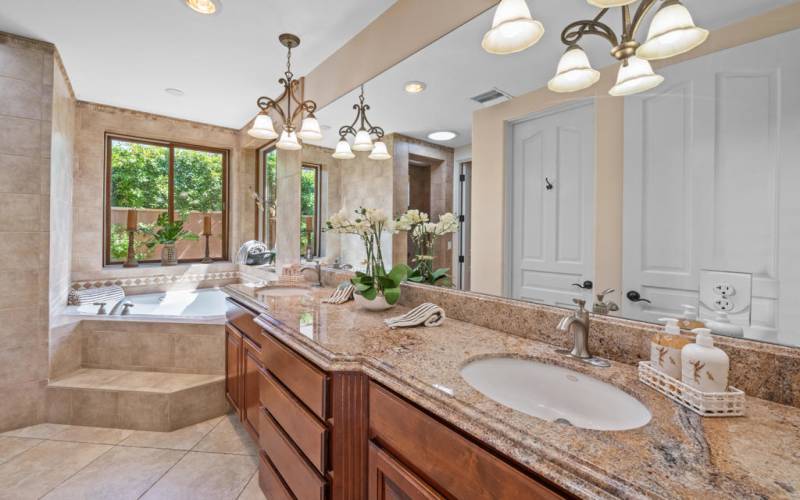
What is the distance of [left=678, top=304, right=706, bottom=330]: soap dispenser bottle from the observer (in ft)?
2.84

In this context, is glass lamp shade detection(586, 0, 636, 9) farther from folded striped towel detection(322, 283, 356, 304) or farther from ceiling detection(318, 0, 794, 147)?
folded striped towel detection(322, 283, 356, 304)

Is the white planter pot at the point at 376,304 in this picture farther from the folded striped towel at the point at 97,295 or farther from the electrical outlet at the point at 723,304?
the folded striped towel at the point at 97,295

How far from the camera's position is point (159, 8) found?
1.85m

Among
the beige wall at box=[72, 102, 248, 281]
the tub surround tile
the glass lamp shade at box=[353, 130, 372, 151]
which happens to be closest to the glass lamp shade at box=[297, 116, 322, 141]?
the glass lamp shade at box=[353, 130, 372, 151]

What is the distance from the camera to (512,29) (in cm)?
114

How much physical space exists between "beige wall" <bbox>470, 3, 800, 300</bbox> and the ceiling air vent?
0.02 m

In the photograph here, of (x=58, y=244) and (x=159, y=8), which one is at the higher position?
(x=159, y=8)

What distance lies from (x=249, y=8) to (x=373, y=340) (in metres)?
1.89

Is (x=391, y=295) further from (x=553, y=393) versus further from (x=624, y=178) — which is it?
(x=624, y=178)

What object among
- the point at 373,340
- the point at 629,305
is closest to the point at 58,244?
the point at 373,340

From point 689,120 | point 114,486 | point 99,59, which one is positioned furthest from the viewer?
point 99,59

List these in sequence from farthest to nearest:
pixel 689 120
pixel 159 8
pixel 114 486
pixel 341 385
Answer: pixel 159 8, pixel 114 486, pixel 341 385, pixel 689 120

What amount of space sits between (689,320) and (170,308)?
365 cm

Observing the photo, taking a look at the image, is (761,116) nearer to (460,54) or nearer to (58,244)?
(460,54)
